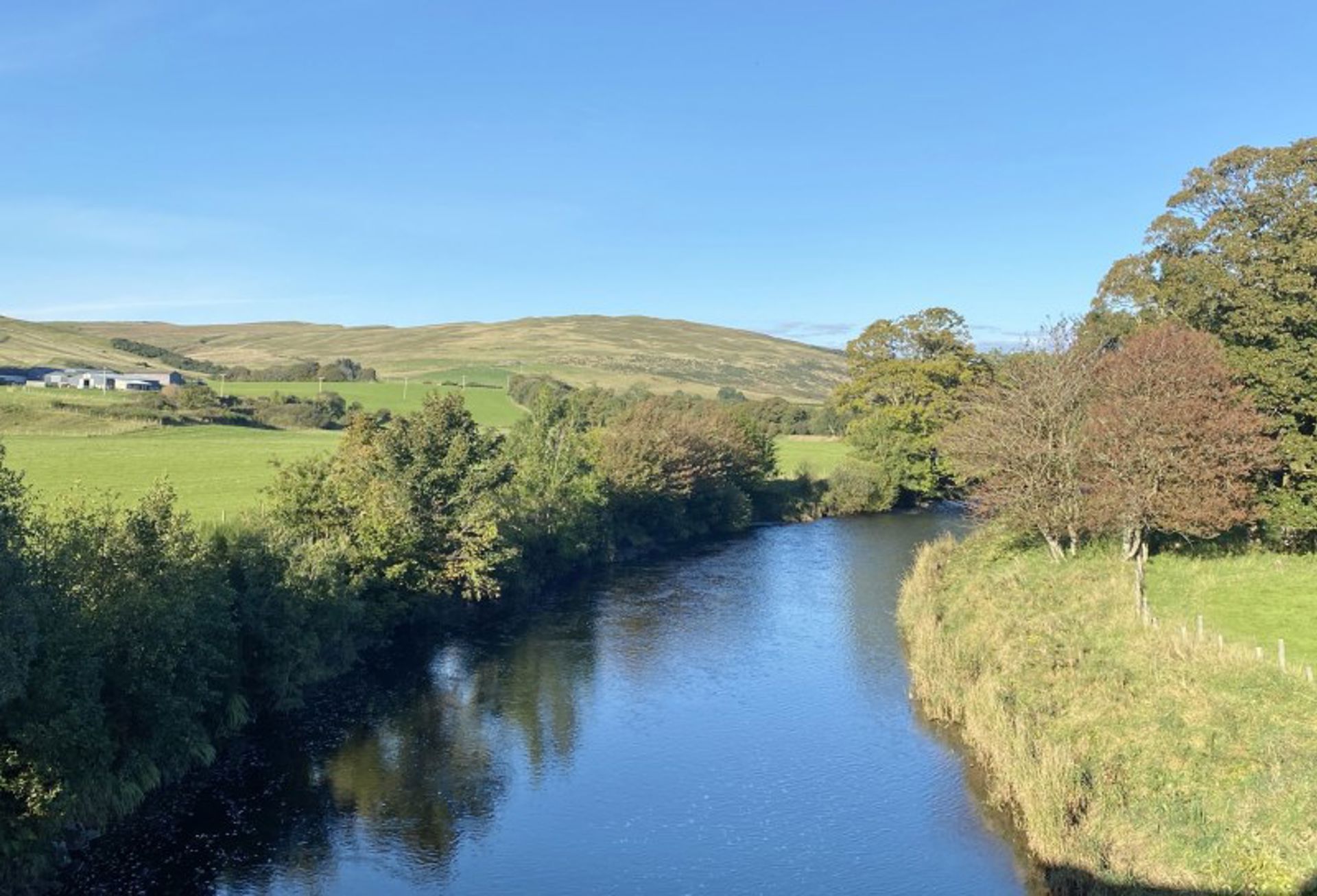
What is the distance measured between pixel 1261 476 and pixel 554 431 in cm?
3660

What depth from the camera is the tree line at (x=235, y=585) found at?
20.0 metres

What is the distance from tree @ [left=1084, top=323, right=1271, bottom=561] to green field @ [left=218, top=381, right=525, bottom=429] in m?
76.3

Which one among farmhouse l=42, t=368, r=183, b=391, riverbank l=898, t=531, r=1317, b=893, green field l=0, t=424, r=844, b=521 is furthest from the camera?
farmhouse l=42, t=368, r=183, b=391

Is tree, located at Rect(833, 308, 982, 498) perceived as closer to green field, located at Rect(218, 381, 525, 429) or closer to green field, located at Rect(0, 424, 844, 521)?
green field, located at Rect(0, 424, 844, 521)

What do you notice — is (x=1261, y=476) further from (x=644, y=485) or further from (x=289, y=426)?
(x=289, y=426)

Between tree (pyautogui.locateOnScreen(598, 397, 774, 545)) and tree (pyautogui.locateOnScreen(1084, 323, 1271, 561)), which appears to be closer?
tree (pyautogui.locateOnScreen(1084, 323, 1271, 561))

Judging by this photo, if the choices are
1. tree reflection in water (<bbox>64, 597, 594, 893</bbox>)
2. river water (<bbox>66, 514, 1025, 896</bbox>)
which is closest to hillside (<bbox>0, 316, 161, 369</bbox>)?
tree reflection in water (<bbox>64, 597, 594, 893</bbox>)

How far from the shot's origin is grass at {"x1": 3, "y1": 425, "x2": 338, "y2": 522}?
180 feet

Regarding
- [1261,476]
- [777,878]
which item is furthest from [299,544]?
[1261,476]

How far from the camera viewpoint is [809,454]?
345ft

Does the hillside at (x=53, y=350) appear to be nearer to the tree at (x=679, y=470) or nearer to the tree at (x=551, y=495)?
the tree at (x=679, y=470)

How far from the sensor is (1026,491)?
140 ft

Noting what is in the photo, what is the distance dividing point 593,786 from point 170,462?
53708 mm

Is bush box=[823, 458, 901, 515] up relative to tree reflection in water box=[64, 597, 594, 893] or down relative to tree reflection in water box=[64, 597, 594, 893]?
up
